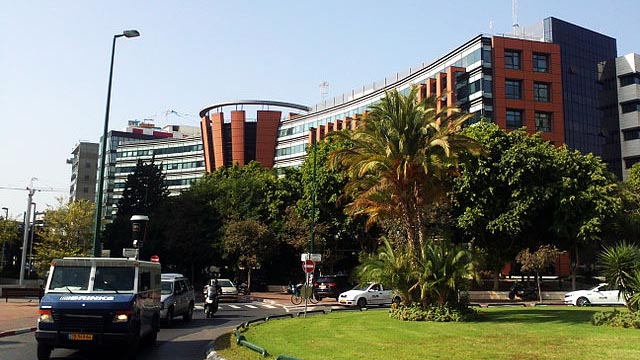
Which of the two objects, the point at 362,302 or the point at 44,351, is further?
the point at 362,302

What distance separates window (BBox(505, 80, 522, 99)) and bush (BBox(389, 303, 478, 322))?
46691mm

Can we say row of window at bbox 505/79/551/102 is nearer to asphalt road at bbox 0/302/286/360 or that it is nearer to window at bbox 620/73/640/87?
window at bbox 620/73/640/87

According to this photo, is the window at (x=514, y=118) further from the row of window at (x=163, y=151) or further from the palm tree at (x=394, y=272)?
the row of window at (x=163, y=151)

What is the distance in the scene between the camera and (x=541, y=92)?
6450cm

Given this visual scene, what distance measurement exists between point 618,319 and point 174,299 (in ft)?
51.5

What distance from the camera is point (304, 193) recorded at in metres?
50.3

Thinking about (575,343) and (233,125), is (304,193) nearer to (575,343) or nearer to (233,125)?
(575,343)

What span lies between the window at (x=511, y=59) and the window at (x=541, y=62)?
6.89 feet

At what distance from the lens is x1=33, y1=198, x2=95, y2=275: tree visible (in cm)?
4900

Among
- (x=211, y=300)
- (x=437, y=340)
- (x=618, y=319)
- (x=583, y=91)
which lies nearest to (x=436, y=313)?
(x=618, y=319)

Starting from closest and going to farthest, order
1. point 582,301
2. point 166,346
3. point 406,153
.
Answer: point 166,346 < point 406,153 < point 582,301

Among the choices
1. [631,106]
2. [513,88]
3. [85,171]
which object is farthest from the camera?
[85,171]

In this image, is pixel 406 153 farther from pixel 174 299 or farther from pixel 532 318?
pixel 174 299

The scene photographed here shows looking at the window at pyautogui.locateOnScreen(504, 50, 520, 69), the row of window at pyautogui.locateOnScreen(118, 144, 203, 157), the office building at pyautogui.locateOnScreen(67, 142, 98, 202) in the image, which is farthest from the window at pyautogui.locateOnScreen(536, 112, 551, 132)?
the office building at pyautogui.locateOnScreen(67, 142, 98, 202)
